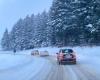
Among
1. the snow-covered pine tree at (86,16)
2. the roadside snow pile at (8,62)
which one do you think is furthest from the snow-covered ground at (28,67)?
the snow-covered pine tree at (86,16)

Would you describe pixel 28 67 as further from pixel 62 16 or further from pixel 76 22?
pixel 62 16

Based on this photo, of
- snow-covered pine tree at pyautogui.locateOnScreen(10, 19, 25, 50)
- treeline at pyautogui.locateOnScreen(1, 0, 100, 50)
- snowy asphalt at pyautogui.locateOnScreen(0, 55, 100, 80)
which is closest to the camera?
snowy asphalt at pyautogui.locateOnScreen(0, 55, 100, 80)

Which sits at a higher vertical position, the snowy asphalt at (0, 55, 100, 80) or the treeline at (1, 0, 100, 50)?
the treeline at (1, 0, 100, 50)

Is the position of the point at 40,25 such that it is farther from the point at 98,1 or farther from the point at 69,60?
the point at 69,60

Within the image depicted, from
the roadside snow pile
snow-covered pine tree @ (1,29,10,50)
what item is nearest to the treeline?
A: the roadside snow pile

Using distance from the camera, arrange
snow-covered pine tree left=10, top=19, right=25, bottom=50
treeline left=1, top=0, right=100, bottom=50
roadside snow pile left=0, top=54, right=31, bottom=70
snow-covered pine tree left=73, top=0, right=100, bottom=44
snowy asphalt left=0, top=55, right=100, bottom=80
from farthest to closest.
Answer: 1. snow-covered pine tree left=10, top=19, right=25, bottom=50
2. treeline left=1, top=0, right=100, bottom=50
3. snow-covered pine tree left=73, top=0, right=100, bottom=44
4. roadside snow pile left=0, top=54, right=31, bottom=70
5. snowy asphalt left=0, top=55, right=100, bottom=80

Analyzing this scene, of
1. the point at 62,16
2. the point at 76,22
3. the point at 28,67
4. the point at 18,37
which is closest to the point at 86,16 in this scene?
the point at 76,22

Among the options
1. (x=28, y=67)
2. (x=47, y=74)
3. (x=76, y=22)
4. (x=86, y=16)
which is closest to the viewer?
(x=47, y=74)

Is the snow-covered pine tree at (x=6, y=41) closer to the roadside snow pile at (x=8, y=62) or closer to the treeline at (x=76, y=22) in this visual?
the treeline at (x=76, y=22)

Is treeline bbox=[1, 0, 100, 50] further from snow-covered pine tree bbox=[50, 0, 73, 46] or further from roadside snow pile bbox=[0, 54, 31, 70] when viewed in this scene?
roadside snow pile bbox=[0, 54, 31, 70]

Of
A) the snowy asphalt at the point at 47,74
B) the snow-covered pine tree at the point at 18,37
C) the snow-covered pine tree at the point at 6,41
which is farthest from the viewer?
the snow-covered pine tree at the point at 6,41

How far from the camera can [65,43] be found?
81.9m

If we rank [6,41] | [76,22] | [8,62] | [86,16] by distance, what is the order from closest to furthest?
[8,62] → [86,16] → [76,22] → [6,41]

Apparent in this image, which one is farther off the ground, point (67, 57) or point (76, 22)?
point (76, 22)
